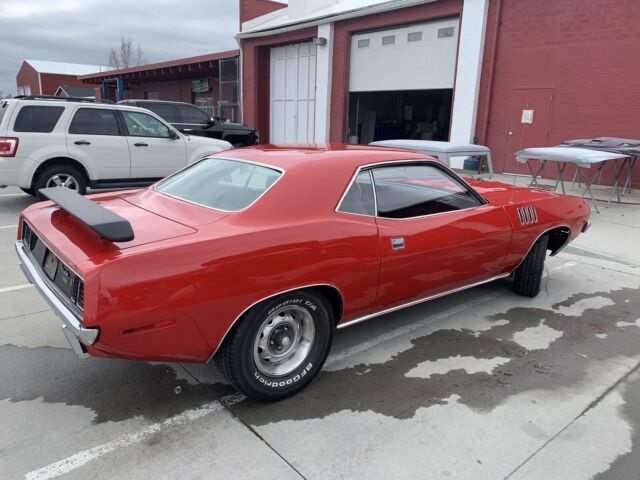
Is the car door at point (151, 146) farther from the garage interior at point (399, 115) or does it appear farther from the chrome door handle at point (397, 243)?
the garage interior at point (399, 115)

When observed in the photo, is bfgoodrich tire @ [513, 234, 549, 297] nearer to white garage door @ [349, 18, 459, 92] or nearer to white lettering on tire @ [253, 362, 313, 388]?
white lettering on tire @ [253, 362, 313, 388]

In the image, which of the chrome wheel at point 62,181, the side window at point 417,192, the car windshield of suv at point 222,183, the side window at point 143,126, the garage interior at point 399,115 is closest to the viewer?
the car windshield of suv at point 222,183

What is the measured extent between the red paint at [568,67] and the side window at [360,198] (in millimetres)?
10005

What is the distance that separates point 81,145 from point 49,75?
55.0m

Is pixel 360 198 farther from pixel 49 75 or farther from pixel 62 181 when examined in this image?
pixel 49 75

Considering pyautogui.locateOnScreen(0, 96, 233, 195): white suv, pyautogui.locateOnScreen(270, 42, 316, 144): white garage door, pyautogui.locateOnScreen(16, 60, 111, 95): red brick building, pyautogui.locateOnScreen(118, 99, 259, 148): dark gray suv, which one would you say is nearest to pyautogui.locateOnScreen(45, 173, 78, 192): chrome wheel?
pyautogui.locateOnScreen(0, 96, 233, 195): white suv

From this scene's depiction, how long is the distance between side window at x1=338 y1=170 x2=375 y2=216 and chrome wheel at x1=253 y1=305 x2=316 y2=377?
0.72 meters

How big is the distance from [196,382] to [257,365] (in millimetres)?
563

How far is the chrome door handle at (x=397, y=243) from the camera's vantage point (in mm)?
3234

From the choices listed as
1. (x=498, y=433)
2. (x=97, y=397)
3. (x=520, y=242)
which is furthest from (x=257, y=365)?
(x=520, y=242)

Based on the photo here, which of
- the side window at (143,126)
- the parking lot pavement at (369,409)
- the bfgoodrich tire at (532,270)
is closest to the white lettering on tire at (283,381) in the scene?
the parking lot pavement at (369,409)

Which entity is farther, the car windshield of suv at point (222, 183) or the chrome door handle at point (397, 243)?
the chrome door handle at point (397, 243)

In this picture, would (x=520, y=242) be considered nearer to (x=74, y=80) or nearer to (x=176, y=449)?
(x=176, y=449)

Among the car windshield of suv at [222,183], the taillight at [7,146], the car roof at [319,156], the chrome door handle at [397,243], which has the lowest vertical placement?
the chrome door handle at [397,243]
